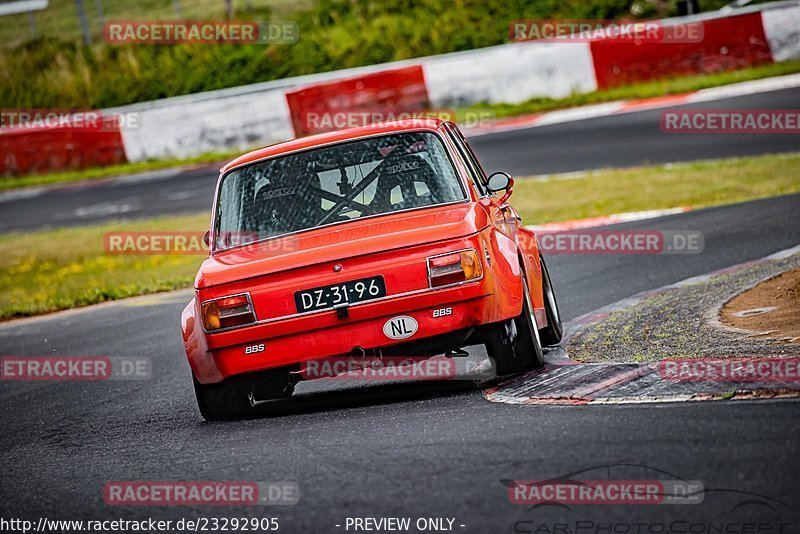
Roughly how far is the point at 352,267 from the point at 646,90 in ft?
58.7

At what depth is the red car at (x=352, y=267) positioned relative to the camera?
6.81 metres

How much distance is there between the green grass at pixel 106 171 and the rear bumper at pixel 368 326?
18.6m

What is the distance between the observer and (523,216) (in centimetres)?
1702

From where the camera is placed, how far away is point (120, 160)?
26922 millimetres

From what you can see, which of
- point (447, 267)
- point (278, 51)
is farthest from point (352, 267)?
point (278, 51)

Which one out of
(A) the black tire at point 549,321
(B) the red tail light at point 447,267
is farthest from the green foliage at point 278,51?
(B) the red tail light at point 447,267

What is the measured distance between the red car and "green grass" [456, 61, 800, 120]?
16.1 meters

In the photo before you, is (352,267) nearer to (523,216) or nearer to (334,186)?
(334,186)

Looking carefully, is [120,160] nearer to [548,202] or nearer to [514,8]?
[514,8]

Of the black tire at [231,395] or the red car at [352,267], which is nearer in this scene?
the red car at [352,267]

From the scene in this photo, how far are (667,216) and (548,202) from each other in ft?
9.44

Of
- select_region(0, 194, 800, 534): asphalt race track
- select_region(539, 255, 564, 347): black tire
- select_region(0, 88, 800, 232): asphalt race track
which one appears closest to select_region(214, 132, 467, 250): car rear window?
select_region(0, 194, 800, 534): asphalt race track

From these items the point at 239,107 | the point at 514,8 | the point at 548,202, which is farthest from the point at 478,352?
the point at 514,8

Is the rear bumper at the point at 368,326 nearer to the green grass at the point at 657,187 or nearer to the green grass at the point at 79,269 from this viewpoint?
the green grass at the point at 79,269
